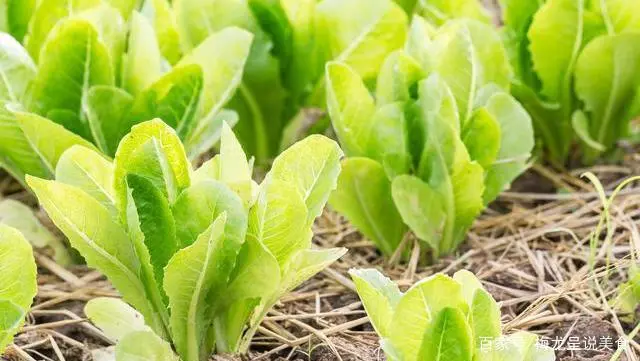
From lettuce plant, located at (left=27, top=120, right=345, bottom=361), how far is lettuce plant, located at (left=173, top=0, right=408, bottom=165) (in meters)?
0.64

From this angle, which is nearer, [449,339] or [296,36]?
[449,339]

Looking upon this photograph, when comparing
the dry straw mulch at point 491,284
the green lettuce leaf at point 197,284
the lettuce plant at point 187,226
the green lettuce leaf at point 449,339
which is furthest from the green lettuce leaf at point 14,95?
the green lettuce leaf at point 449,339

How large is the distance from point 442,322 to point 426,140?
56 centimetres

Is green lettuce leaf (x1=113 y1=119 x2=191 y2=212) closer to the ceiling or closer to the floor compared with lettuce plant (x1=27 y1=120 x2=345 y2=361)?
closer to the ceiling

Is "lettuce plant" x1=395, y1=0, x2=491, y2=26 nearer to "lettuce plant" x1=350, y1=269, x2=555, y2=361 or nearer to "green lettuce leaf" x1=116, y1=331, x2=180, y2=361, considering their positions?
"lettuce plant" x1=350, y1=269, x2=555, y2=361

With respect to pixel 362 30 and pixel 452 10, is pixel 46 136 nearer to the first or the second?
pixel 362 30

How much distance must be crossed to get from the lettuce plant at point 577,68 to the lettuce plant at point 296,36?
0.27m

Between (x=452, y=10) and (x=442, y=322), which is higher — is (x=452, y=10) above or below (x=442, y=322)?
above

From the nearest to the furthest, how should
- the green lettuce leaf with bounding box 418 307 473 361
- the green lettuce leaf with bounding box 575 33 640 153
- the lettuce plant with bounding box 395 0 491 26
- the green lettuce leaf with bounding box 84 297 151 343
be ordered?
the green lettuce leaf with bounding box 418 307 473 361 < the green lettuce leaf with bounding box 84 297 151 343 < the green lettuce leaf with bounding box 575 33 640 153 < the lettuce plant with bounding box 395 0 491 26

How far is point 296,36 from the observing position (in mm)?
1959

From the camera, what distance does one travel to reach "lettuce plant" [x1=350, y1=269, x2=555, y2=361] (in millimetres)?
1157

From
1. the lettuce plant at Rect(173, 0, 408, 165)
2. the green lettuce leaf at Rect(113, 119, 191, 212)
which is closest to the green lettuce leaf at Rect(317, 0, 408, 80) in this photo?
the lettuce plant at Rect(173, 0, 408, 165)

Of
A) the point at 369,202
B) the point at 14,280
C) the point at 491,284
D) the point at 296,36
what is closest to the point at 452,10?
the point at 296,36

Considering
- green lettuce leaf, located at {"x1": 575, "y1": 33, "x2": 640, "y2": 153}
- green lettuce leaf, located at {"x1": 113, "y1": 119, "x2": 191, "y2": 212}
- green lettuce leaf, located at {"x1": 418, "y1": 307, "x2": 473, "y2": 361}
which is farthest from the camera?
green lettuce leaf, located at {"x1": 575, "y1": 33, "x2": 640, "y2": 153}
